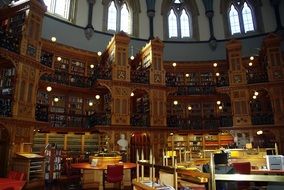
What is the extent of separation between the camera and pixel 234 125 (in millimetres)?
15852

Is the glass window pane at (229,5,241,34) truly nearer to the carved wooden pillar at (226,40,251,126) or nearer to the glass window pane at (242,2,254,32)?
the glass window pane at (242,2,254,32)

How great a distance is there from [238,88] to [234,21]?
285 inches

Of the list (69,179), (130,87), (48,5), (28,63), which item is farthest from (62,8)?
(69,179)

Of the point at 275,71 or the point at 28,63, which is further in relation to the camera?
the point at 275,71

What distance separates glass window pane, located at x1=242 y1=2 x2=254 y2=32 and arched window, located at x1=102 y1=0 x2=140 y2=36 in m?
8.64

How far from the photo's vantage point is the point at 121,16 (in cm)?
2002

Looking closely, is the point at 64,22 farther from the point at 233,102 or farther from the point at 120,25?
the point at 233,102

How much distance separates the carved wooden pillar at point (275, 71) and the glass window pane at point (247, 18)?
457 centimetres

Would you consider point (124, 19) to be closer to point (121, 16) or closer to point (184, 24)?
point (121, 16)

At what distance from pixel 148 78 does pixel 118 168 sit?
7792 mm

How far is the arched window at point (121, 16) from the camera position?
19.3 meters

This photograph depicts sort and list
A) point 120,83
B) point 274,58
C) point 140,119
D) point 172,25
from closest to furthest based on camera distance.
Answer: point 120,83 < point 140,119 < point 274,58 < point 172,25

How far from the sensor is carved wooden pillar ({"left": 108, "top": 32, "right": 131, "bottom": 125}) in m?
14.2

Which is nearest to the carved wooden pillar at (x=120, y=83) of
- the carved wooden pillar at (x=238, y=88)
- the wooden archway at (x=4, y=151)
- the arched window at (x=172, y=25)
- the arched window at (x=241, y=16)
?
the wooden archway at (x=4, y=151)
